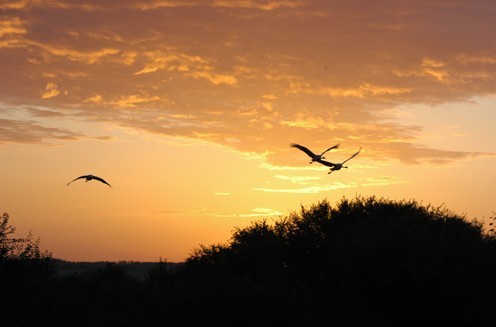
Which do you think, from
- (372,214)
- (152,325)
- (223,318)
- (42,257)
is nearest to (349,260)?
(223,318)

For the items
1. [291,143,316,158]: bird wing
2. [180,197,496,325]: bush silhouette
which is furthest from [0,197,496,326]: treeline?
[291,143,316,158]: bird wing

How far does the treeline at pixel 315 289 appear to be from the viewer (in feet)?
121

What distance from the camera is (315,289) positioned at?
44.2 m

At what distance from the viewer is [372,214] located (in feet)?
187

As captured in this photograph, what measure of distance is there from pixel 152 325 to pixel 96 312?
895cm

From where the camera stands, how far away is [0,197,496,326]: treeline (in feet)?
121

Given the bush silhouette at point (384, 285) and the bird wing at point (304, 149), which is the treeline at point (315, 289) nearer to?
the bush silhouette at point (384, 285)

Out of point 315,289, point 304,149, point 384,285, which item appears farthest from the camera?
point 315,289

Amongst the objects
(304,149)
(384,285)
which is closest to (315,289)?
(384,285)

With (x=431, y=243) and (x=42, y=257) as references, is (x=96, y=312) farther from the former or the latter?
(x=431, y=243)

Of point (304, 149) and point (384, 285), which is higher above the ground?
point (304, 149)

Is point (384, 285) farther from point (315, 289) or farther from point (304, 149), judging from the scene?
point (304, 149)

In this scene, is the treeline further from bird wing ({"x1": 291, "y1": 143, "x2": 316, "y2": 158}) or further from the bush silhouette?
bird wing ({"x1": 291, "y1": 143, "x2": 316, "y2": 158})

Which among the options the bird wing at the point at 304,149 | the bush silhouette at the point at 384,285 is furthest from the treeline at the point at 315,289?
the bird wing at the point at 304,149
